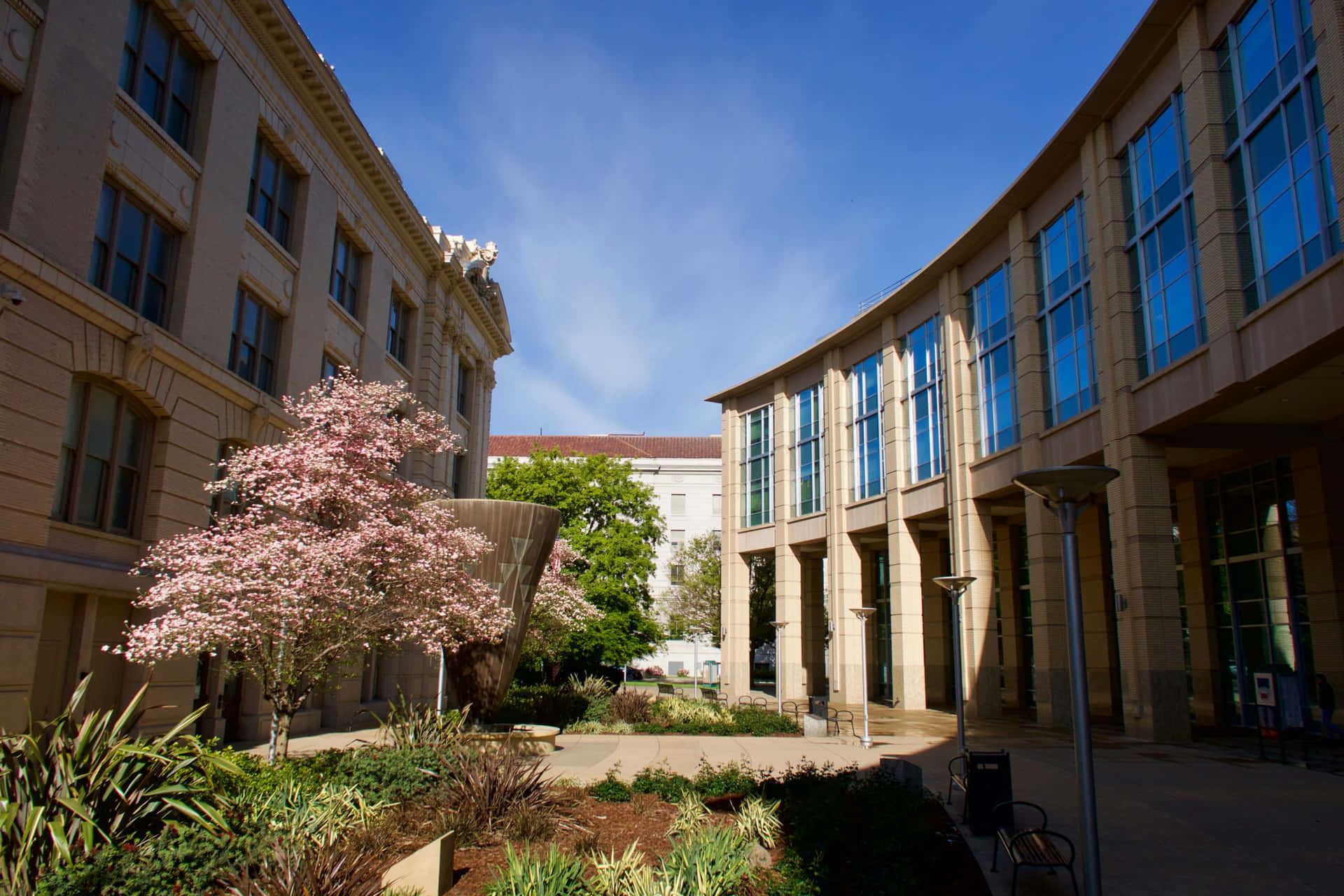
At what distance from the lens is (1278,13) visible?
59.5ft

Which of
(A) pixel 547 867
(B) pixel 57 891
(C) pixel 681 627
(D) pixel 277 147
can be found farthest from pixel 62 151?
(C) pixel 681 627

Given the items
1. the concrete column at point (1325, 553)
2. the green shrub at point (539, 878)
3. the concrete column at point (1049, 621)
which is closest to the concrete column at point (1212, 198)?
the concrete column at point (1325, 553)

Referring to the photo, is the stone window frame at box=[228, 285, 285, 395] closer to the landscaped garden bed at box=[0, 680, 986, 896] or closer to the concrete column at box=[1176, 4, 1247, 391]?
the landscaped garden bed at box=[0, 680, 986, 896]

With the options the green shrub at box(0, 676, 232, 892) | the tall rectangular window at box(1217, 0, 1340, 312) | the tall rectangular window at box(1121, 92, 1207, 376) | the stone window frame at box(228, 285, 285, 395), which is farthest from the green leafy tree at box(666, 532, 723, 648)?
the green shrub at box(0, 676, 232, 892)

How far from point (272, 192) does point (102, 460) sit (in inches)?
345

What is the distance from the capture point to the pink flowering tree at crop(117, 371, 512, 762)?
13344 mm

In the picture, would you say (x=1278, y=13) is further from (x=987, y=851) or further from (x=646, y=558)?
(x=646, y=558)

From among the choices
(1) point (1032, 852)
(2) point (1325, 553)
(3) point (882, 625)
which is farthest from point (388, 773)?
(3) point (882, 625)

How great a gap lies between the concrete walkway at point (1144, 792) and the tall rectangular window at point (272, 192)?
11.9 meters

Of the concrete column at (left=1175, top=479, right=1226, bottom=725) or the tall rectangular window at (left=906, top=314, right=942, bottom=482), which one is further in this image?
the tall rectangular window at (left=906, top=314, right=942, bottom=482)

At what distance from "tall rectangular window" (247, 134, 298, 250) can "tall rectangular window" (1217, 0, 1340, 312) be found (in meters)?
21.4

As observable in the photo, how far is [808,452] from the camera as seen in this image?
138 feet

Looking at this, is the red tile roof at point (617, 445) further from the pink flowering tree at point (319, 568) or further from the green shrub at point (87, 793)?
the green shrub at point (87, 793)

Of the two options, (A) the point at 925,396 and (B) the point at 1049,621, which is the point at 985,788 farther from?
(A) the point at 925,396
